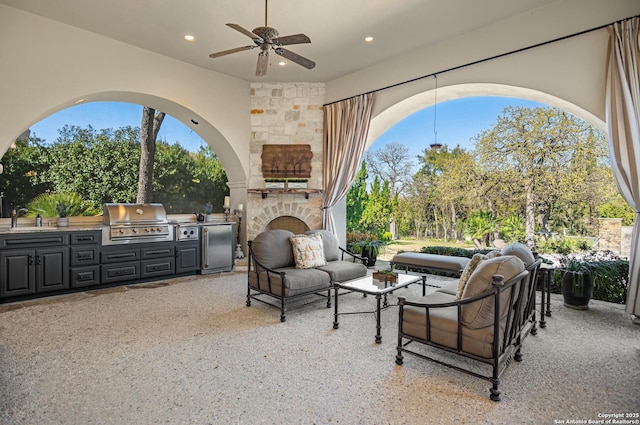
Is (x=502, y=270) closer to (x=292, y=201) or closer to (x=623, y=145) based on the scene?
(x=623, y=145)

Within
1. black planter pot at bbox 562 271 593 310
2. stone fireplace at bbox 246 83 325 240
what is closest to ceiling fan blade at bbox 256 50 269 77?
stone fireplace at bbox 246 83 325 240

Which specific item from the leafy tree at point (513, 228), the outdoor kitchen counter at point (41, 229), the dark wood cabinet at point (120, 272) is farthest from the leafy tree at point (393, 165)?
the outdoor kitchen counter at point (41, 229)

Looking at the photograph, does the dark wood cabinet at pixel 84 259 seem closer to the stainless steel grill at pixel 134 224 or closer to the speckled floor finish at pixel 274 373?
the stainless steel grill at pixel 134 224

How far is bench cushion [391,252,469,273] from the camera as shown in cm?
451

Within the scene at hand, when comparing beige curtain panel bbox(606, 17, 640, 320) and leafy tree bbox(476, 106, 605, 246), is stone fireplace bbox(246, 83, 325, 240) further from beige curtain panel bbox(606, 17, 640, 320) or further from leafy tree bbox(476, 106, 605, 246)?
beige curtain panel bbox(606, 17, 640, 320)

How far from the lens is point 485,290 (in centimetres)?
223

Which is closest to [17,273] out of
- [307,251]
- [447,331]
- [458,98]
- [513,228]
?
[307,251]

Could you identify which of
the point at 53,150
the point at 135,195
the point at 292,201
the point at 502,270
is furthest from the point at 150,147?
the point at 502,270

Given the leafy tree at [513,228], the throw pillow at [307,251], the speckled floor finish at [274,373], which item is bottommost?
the speckled floor finish at [274,373]

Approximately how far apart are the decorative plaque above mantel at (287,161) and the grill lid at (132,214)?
2021mm

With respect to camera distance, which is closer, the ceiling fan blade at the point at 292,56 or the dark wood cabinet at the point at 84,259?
the ceiling fan blade at the point at 292,56

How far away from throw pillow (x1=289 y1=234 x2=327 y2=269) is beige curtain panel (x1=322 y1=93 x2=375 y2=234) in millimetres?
1998

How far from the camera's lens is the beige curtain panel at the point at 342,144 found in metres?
5.89

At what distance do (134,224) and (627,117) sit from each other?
628 cm
